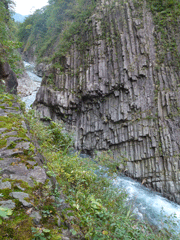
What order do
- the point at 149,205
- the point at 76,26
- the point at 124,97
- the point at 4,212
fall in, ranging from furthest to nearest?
1. the point at 76,26
2. the point at 124,97
3. the point at 149,205
4. the point at 4,212

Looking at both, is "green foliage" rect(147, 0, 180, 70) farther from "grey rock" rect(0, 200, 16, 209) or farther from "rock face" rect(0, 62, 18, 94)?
"grey rock" rect(0, 200, 16, 209)

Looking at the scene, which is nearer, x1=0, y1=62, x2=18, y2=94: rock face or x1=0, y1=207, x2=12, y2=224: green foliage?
x1=0, y1=207, x2=12, y2=224: green foliage

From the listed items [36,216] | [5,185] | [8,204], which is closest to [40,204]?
[36,216]

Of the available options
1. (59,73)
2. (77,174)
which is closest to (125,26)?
(59,73)

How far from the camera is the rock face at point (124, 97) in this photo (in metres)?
10.2

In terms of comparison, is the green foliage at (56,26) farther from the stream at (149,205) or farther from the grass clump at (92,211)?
the grass clump at (92,211)

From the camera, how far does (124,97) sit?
12.5 meters

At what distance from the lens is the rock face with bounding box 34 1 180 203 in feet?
33.5

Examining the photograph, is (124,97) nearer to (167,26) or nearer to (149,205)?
(167,26)

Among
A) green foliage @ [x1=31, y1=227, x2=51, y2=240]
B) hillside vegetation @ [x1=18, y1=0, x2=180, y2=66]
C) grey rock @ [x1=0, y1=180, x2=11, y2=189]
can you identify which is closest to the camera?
green foliage @ [x1=31, y1=227, x2=51, y2=240]

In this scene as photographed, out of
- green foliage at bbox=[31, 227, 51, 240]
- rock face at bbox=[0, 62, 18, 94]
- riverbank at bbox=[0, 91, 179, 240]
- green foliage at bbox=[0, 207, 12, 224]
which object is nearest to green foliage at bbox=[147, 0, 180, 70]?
rock face at bbox=[0, 62, 18, 94]

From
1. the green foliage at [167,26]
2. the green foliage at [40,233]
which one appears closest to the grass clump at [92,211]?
the green foliage at [40,233]

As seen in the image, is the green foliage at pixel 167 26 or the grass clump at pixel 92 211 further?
the green foliage at pixel 167 26

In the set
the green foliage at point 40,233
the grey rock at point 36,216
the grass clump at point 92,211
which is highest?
the grey rock at point 36,216
